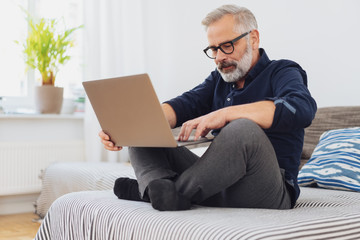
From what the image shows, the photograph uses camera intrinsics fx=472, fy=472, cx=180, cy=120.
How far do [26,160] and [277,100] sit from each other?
7.95ft

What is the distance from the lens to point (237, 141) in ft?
3.96

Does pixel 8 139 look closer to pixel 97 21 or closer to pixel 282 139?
pixel 97 21

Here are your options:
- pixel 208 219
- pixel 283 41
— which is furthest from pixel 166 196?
pixel 283 41

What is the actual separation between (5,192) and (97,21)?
54.6 inches

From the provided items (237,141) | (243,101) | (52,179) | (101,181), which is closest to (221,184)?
(237,141)

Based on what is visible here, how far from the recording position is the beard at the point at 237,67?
5.16 ft

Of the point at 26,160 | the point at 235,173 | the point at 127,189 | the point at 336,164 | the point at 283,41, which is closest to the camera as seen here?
the point at 235,173

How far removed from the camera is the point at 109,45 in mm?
3525

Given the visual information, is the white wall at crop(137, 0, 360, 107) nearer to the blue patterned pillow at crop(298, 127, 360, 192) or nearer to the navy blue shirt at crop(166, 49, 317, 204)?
the blue patterned pillow at crop(298, 127, 360, 192)

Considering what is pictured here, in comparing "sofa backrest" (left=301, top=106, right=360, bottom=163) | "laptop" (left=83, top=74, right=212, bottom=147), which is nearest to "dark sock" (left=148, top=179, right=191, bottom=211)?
"laptop" (left=83, top=74, right=212, bottom=147)

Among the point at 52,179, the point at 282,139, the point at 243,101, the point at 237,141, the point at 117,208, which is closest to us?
the point at 237,141

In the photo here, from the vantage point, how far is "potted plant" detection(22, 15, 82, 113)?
338 centimetres

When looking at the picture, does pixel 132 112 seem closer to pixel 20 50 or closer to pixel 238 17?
pixel 238 17

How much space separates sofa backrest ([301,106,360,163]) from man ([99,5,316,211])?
78cm
